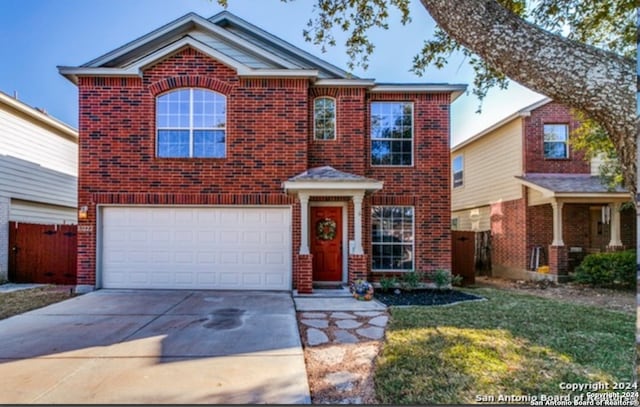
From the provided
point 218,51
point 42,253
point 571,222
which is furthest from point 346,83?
point 42,253

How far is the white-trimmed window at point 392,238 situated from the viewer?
9891 millimetres

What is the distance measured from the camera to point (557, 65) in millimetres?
3350

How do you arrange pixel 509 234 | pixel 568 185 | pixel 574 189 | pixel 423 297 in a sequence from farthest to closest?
pixel 509 234 < pixel 568 185 < pixel 574 189 < pixel 423 297

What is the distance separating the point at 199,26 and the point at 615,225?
13718 mm

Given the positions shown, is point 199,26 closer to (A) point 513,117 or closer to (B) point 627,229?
(A) point 513,117

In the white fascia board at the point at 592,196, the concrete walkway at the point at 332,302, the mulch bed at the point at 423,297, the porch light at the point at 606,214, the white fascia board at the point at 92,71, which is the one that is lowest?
the mulch bed at the point at 423,297

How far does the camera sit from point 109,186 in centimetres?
919

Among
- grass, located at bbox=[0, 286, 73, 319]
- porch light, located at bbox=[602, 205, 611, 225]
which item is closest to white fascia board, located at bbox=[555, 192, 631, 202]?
porch light, located at bbox=[602, 205, 611, 225]

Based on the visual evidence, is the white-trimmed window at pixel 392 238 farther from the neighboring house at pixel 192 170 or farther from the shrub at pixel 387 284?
the neighboring house at pixel 192 170

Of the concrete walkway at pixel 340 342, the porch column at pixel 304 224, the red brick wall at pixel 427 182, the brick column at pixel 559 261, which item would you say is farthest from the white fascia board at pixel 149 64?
the brick column at pixel 559 261

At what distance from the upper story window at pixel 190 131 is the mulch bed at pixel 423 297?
518cm

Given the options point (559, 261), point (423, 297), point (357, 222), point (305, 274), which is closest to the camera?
point (423, 297)

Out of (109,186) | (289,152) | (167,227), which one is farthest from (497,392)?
(109,186)

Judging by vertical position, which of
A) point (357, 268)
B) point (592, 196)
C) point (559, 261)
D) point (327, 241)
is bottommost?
point (559, 261)
